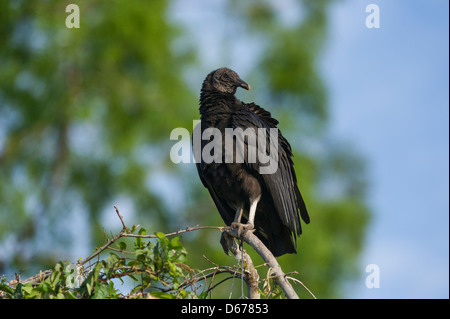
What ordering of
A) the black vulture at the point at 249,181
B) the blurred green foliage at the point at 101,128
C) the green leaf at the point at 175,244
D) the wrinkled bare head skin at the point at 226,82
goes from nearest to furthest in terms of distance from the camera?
the green leaf at the point at 175,244 → the black vulture at the point at 249,181 → the wrinkled bare head skin at the point at 226,82 → the blurred green foliage at the point at 101,128

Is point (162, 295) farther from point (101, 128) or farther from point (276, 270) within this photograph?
point (101, 128)

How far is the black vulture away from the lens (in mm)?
4520

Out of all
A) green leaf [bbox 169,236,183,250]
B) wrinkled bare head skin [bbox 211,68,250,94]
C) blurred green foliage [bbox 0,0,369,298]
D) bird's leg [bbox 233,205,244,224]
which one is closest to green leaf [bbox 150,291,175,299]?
green leaf [bbox 169,236,183,250]

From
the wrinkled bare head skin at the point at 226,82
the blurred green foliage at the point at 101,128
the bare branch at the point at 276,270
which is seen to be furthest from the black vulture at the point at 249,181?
the blurred green foliage at the point at 101,128

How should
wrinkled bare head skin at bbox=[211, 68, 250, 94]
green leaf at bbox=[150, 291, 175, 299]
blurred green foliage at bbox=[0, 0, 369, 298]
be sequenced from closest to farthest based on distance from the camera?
green leaf at bbox=[150, 291, 175, 299], wrinkled bare head skin at bbox=[211, 68, 250, 94], blurred green foliage at bbox=[0, 0, 369, 298]

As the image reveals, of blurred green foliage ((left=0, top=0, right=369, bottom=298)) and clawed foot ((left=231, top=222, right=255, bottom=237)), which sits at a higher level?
blurred green foliage ((left=0, top=0, right=369, bottom=298))

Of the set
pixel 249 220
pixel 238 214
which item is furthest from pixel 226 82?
pixel 249 220

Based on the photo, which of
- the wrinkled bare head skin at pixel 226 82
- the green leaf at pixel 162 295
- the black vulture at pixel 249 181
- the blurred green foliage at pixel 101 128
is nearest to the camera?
the green leaf at pixel 162 295

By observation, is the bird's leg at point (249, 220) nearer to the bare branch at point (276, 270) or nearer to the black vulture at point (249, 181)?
the black vulture at point (249, 181)

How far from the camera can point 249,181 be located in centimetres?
453

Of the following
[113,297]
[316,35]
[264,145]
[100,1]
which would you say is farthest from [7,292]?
[316,35]

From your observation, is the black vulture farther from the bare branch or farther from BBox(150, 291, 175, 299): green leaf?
BBox(150, 291, 175, 299): green leaf

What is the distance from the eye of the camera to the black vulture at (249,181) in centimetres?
452

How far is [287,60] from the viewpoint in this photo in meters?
15.2
